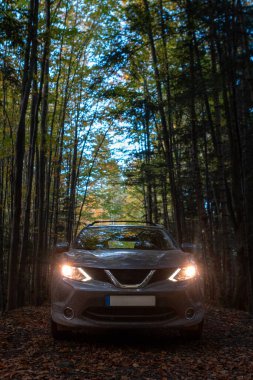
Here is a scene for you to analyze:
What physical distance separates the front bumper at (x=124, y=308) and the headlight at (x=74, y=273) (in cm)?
7

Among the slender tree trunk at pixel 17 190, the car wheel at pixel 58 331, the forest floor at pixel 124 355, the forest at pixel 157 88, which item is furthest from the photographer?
the forest at pixel 157 88

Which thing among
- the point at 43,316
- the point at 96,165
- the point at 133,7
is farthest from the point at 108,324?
the point at 96,165

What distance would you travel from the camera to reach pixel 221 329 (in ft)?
18.1

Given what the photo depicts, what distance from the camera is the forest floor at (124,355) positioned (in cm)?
331

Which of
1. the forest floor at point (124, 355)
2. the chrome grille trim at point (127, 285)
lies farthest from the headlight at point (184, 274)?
the forest floor at point (124, 355)

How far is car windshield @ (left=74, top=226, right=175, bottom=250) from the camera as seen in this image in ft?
16.9

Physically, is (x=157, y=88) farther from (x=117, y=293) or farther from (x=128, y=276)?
(x=117, y=293)

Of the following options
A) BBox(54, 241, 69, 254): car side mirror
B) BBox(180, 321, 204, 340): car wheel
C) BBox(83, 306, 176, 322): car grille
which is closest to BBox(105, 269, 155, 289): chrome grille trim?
BBox(83, 306, 176, 322): car grille

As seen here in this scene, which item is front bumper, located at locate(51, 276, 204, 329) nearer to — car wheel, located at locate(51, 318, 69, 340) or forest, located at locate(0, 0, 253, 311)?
car wheel, located at locate(51, 318, 69, 340)

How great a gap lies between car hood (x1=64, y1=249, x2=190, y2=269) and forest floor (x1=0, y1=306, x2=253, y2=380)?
2.85 ft

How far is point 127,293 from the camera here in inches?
158

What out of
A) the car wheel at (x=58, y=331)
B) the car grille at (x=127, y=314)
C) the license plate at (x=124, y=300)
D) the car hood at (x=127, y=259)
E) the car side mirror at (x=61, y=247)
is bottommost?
the car wheel at (x=58, y=331)

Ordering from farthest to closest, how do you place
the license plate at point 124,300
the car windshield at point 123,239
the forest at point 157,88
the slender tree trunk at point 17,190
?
the forest at point 157,88
the slender tree trunk at point 17,190
the car windshield at point 123,239
the license plate at point 124,300

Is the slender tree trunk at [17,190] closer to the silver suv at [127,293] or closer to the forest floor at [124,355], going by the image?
the forest floor at [124,355]
